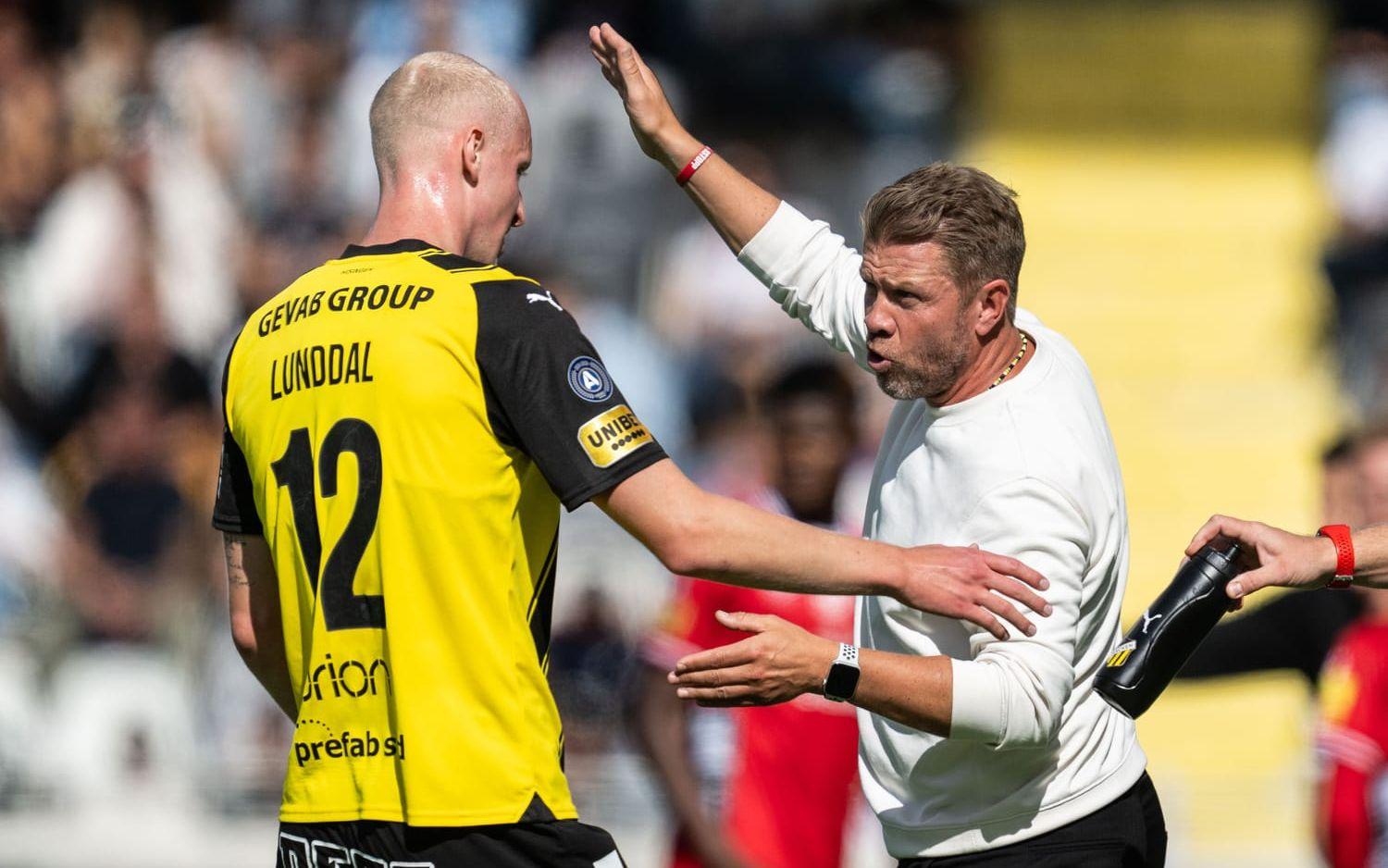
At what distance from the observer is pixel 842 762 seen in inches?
263

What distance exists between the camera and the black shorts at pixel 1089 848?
412cm

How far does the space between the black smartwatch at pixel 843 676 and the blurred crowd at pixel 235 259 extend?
18.2 ft

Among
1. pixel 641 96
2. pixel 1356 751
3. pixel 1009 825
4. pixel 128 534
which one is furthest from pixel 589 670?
pixel 1009 825

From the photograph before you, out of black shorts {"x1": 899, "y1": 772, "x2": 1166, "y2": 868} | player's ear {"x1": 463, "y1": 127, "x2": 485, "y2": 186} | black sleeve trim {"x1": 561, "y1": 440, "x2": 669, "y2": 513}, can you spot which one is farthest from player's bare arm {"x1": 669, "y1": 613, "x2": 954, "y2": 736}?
player's ear {"x1": 463, "y1": 127, "x2": 485, "y2": 186}

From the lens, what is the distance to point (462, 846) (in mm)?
3752

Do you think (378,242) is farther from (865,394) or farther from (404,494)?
(865,394)

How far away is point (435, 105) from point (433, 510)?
890 mm

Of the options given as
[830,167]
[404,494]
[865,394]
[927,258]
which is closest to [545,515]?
[404,494]

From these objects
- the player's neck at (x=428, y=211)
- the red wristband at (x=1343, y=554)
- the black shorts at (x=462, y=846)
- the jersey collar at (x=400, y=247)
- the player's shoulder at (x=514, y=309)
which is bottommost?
the black shorts at (x=462, y=846)

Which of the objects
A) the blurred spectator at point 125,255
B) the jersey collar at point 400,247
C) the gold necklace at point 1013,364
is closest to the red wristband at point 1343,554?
the gold necklace at point 1013,364

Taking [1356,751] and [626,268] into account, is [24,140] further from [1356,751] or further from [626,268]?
[1356,751]

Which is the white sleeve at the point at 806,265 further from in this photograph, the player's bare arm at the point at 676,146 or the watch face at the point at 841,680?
the watch face at the point at 841,680

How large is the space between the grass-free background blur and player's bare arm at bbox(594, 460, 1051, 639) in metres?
5.47

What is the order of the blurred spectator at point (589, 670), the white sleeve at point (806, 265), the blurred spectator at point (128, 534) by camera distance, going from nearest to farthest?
1. the white sleeve at point (806, 265)
2. the blurred spectator at point (589, 670)
3. the blurred spectator at point (128, 534)
